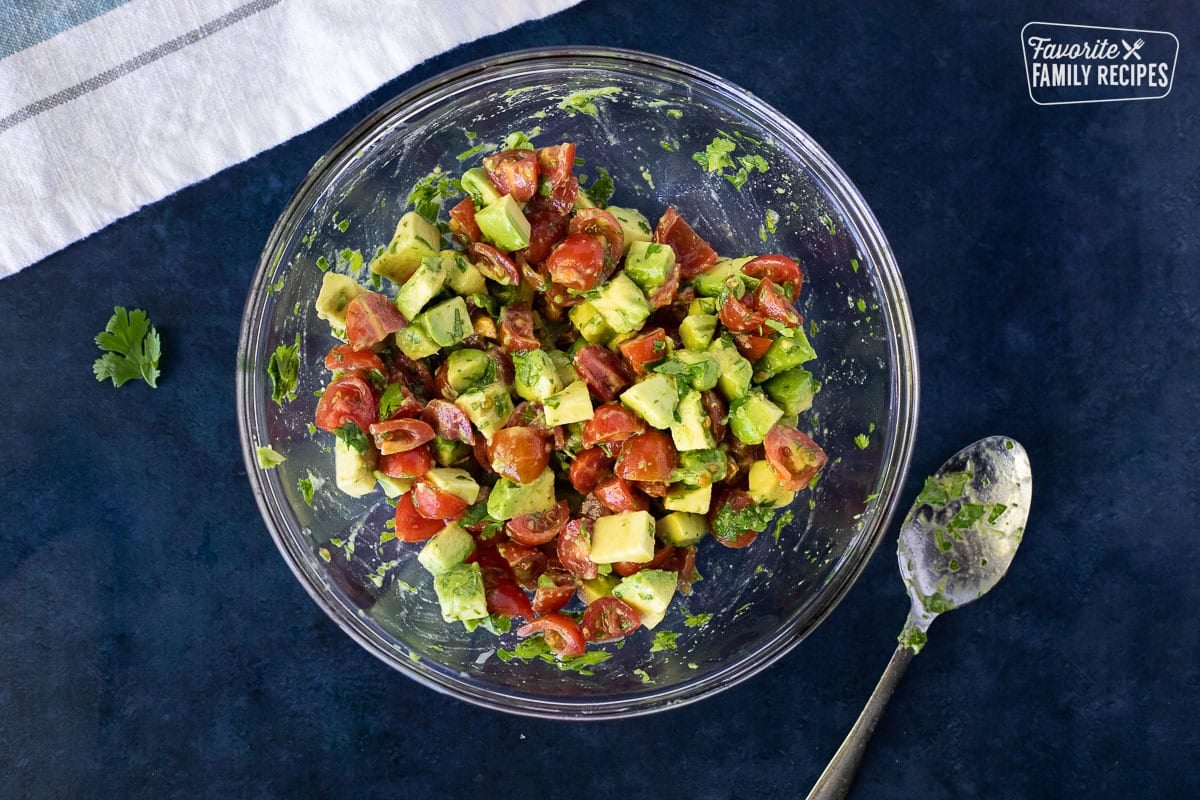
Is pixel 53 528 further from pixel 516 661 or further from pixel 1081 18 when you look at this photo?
pixel 1081 18

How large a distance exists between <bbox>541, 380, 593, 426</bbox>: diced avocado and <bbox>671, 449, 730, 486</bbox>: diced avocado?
231 mm

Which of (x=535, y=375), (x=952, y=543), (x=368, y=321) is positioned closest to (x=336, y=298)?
(x=368, y=321)

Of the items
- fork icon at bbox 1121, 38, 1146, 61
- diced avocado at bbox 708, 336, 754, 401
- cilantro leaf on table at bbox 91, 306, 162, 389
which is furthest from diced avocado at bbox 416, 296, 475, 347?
fork icon at bbox 1121, 38, 1146, 61

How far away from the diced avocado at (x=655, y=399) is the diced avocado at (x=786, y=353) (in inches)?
10.0

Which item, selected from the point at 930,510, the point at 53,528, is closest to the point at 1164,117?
the point at 930,510

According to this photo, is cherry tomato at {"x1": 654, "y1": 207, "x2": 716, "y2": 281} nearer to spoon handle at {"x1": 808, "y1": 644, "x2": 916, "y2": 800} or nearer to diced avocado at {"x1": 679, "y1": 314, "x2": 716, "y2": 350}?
diced avocado at {"x1": 679, "y1": 314, "x2": 716, "y2": 350}

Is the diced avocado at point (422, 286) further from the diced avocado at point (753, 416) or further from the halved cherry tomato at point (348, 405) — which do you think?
the diced avocado at point (753, 416)

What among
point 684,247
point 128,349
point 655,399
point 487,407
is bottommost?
point 655,399

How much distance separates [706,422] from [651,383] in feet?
0.50

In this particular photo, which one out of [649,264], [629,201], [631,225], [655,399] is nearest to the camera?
[655,399]

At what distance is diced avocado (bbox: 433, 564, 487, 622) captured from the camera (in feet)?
6.59

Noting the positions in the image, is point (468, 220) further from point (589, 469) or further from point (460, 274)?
point (589, 469)

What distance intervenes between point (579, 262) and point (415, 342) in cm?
41

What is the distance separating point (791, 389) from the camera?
213 cm
